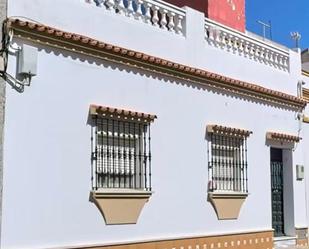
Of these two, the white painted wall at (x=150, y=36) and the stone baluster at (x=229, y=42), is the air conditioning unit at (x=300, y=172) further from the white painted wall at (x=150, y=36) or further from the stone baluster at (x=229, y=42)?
the stone baluster at (x=229, y=42)

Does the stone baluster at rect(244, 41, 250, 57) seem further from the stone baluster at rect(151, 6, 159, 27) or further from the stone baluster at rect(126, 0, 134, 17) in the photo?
the stone baluster at rect(126, 0, 134, 17)

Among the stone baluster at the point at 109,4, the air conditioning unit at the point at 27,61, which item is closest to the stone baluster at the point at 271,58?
the stone baluster at the point at 109,4

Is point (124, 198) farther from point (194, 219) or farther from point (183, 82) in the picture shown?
point (183, 82)

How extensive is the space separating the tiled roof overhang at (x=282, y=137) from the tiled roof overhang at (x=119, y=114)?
160 inches

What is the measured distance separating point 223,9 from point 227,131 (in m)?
5.27

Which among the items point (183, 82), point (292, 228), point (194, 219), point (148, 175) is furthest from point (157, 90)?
point (292, 228)

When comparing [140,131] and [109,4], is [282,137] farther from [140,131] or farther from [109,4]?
[109,4]

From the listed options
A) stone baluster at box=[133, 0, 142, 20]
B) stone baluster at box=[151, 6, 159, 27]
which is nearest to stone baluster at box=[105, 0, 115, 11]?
stone baluster at box=[133, 0, 142, 20]

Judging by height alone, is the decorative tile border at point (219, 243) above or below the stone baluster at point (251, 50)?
below

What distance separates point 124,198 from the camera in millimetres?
9250

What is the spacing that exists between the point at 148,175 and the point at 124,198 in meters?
0.76

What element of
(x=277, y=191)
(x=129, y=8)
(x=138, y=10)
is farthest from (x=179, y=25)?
(x=277, y=191)

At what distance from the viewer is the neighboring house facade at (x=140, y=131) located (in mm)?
8047

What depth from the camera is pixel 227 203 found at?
37.7ft
